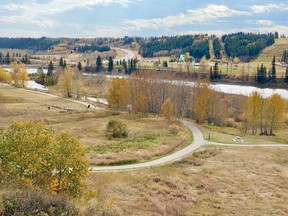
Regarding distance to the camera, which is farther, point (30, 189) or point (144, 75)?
point (144, 75)

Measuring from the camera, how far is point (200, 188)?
115 ft

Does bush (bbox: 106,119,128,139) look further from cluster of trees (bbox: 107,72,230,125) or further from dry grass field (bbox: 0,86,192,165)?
cluster of trees (bbox: 107,72,230,125)

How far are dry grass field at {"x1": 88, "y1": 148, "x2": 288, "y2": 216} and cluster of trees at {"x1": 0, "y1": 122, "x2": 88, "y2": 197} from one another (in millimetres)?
2782

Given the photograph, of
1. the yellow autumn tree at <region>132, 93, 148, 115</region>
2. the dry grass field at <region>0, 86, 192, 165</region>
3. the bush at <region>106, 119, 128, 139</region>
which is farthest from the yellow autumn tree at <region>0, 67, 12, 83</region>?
the bush at <region>106, 119, 128, 139</region>

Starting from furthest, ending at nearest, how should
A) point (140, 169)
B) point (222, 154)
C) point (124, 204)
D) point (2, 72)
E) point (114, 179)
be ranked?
point (2, 72)
point (222, 154)
point (140, 169)
point (114, 179)
point (124, 204)

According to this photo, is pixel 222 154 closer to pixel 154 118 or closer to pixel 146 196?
pixel 146 196

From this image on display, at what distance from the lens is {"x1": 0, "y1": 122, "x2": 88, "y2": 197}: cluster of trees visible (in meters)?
22.3

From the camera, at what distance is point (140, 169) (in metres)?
38.4

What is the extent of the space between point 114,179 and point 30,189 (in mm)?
14798

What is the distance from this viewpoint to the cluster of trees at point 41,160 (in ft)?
73.2

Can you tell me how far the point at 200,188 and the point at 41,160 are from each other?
727 inches

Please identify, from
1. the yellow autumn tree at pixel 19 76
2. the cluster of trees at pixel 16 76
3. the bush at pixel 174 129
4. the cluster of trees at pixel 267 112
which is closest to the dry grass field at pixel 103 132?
the bush at pixel 174 129

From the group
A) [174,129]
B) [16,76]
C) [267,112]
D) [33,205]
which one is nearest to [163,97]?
[174,129]

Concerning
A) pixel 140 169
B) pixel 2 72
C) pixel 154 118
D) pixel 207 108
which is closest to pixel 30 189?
pixel 140 169
